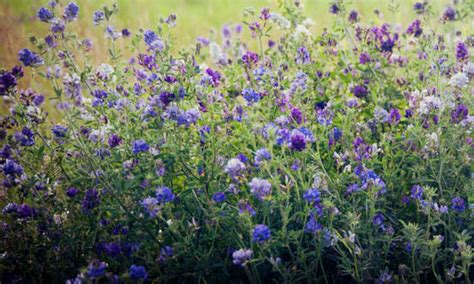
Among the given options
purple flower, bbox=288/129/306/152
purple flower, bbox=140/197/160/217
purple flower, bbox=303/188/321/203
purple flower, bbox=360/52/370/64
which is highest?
purple flower, bbox=360/52/370/64

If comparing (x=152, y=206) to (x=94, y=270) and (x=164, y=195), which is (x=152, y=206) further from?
(x=94, y=270)

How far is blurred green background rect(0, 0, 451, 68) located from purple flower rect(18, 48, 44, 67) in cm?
298

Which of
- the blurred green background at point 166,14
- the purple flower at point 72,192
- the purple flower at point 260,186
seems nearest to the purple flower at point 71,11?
the purple flower at point 72,192

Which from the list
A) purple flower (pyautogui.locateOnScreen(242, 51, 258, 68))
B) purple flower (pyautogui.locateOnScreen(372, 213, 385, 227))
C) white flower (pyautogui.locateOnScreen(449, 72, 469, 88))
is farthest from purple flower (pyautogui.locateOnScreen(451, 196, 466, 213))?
purple flower (pyautogui.locateOnScreen(242, 51, 258, 68))

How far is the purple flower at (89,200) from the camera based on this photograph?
2.59m

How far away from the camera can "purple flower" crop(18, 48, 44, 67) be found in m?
2.73

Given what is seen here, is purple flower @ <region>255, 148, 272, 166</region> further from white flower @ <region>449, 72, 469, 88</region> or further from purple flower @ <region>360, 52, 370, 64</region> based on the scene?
purple flower @ <region>360, 52, 370, 64</region>

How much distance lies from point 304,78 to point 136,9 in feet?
19.6

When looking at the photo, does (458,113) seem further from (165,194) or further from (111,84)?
(111,84)

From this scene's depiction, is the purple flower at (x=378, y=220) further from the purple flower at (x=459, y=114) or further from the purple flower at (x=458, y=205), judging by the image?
the purple flower at (x=459, y=114)

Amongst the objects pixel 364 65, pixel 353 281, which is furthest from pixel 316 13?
pixel 353 281

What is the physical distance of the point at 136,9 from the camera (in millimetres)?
8469

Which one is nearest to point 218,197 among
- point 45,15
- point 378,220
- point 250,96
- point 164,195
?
point 164,195

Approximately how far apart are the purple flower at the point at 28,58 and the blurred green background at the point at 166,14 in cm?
298
